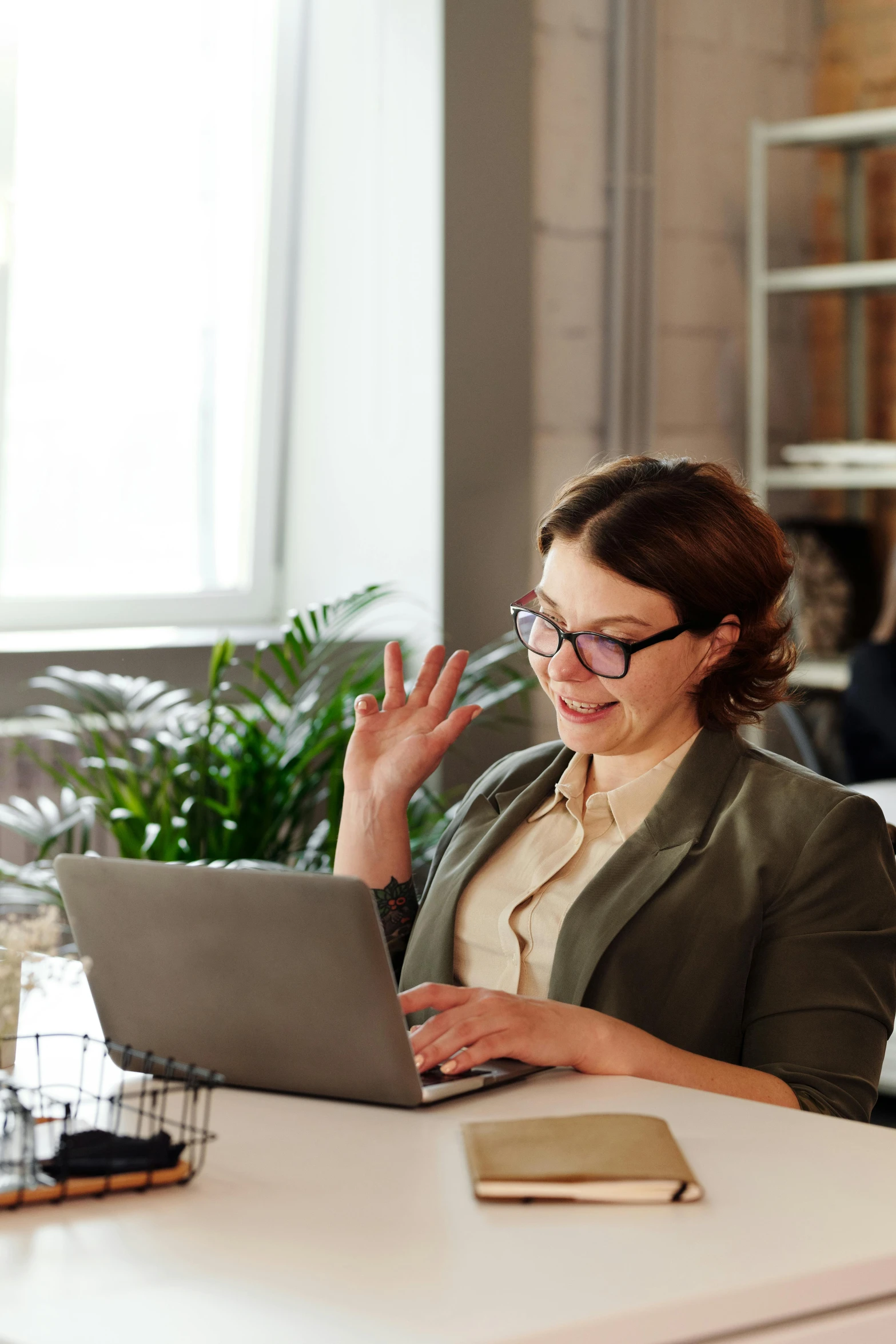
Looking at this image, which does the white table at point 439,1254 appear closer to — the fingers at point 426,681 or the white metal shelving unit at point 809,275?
the fingers at point 426,681

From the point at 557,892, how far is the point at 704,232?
9.72 feet

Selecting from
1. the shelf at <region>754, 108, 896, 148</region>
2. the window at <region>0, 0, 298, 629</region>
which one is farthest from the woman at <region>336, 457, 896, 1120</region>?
the shelf at <region>754, 108, 896, 148</region>

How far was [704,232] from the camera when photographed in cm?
438

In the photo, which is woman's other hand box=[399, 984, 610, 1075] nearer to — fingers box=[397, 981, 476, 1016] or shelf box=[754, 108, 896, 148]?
fingers box=[397, 981, 476, 1016]

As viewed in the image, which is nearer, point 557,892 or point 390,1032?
point 390,1032

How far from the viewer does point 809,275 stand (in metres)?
4.33

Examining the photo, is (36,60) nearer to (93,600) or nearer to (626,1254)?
(93,600)

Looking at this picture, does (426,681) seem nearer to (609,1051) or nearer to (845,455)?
(609,1051)

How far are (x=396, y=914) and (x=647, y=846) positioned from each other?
1.20ft

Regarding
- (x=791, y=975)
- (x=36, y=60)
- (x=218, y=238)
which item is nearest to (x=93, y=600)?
(x=218, y=238)

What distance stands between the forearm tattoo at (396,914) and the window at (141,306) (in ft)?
7.10

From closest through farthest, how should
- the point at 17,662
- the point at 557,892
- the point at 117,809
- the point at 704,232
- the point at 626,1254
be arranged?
the point at 626,1254, the point at 557,892, the point at 117,809, the point at 17,662, the point at 704,232

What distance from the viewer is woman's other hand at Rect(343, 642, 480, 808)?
74.5 inches

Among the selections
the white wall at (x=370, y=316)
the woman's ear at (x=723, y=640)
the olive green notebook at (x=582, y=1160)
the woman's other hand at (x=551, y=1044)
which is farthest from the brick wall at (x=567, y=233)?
the olive green notebook at (x=582, y=1160)
